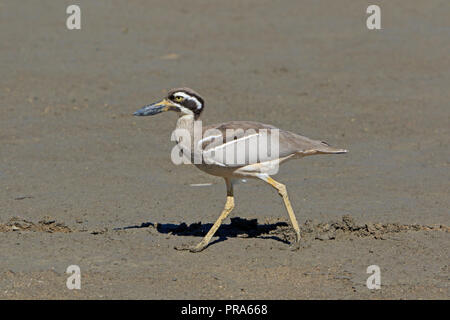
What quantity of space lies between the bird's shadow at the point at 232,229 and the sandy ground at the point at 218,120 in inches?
0.8

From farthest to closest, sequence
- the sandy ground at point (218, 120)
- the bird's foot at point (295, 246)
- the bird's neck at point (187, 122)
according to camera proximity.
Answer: the bird's foot at point (295, 246) < the bird's neck at point (187, 122) < the sandy ground at point (218, 120)

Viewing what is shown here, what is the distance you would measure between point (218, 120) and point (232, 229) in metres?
4.44

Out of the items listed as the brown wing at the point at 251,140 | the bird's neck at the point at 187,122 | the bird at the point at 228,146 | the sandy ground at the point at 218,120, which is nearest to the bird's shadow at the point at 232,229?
the sandy ground at the point at 218,120

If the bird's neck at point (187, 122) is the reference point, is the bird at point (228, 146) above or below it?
below

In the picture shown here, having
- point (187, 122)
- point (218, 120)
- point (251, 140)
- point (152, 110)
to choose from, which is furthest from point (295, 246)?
point (218, 120)

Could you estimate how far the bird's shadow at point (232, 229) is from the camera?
8500mm

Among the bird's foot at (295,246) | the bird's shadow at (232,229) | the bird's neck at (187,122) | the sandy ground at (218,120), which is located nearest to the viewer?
the sandy ground at (218,120)

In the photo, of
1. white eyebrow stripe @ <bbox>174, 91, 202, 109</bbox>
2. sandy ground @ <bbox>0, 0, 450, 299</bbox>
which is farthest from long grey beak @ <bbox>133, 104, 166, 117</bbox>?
sandy ground @ <bbox>0, 0, 450, 299</bbox>

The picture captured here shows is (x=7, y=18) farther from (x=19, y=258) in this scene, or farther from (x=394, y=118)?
(x=19, y=258)

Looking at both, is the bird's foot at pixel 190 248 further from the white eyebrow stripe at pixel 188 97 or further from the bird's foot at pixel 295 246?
the white eyebrow stripe at pixel 188 97

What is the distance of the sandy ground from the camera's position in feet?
24.9

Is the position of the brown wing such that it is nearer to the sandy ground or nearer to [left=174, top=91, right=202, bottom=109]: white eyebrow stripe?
[left=174, top=91, right=202, bottom=109]: white eyebrow stripe

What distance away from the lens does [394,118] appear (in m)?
13.0

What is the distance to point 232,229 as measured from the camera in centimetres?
872
